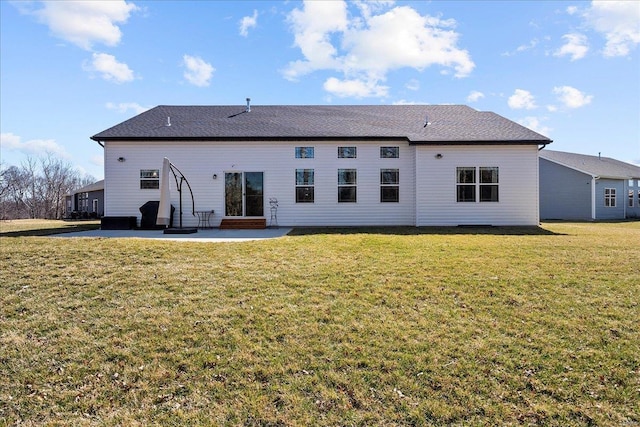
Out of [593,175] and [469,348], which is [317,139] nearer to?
[469,348]

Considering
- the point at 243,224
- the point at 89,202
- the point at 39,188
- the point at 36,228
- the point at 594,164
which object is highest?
the point at 594,164

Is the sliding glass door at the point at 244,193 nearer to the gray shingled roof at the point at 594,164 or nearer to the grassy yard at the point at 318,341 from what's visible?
the grassy yard at the point at 318,341

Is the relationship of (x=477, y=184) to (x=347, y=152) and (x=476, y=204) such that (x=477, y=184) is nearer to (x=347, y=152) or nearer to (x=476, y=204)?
(x=476, y=204)

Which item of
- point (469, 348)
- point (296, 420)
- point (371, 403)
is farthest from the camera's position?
point (469, 348)

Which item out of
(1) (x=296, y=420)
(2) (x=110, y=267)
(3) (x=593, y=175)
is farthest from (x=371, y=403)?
(3) (x=593, y=175)

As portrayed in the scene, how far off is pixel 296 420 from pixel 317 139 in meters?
12.0

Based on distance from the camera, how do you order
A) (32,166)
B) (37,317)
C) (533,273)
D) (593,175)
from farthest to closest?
1. (32,166)
2. (593,175)
3. (533,273)
4. (37,317)

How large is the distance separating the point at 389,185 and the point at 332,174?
2.42 meters

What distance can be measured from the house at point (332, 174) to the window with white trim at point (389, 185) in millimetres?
42

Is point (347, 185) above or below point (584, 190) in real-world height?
below

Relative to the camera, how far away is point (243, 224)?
13758 millimetres

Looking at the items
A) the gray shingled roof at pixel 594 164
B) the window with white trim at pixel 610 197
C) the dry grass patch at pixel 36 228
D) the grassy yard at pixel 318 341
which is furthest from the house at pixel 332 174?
the window with white trim at pixel 610 197

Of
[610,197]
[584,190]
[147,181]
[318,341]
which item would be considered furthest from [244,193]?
[610,197]

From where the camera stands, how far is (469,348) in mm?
3734
